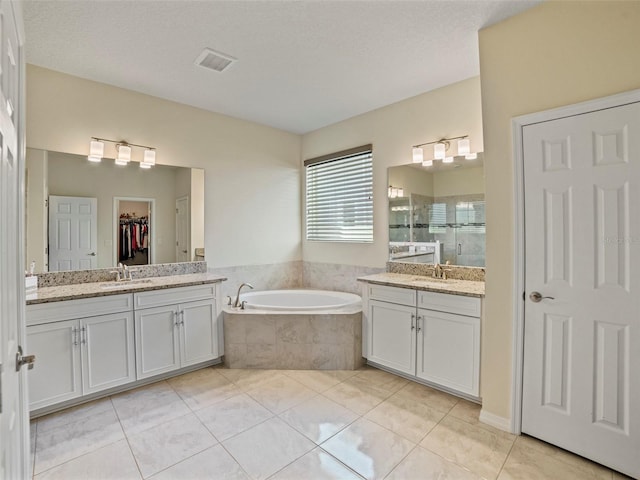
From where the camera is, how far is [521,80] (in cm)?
201

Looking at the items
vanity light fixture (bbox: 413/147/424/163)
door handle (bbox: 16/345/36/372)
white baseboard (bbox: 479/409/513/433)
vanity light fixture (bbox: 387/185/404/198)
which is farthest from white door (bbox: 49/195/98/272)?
white baseboard (bbox: 479/409/513/433)

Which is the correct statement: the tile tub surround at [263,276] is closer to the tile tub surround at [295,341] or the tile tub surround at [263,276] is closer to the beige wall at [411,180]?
the tile tub surround at [295,341]

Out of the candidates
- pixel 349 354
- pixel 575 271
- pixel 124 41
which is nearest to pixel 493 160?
pixel 575 271

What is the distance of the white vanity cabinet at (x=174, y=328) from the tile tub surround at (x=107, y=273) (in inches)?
19.5

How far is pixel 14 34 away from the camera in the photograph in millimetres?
1108

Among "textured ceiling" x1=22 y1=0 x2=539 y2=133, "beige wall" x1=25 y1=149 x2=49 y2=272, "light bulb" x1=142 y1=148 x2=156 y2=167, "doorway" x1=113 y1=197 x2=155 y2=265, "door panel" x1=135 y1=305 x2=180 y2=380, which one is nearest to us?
"textured ceiling" x1=22 y1=0 x2=539 y2=133

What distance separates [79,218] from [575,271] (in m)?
3.78

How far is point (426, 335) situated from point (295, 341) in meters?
1.21

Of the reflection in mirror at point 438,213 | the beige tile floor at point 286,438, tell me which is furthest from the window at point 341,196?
the beige tile floor at point 286,438

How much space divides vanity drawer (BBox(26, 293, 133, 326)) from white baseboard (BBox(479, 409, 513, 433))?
278cm

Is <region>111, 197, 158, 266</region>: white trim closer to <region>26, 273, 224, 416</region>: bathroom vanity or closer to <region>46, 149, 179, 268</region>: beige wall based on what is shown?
<region>46, 149, 179, 268</region>: beige wall

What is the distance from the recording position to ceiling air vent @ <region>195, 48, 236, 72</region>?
2375mm

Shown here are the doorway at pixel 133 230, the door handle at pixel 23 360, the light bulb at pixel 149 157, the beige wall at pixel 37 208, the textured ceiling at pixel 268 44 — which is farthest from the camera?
the light bulb at pixel 149 157

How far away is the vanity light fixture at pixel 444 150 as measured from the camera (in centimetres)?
284
